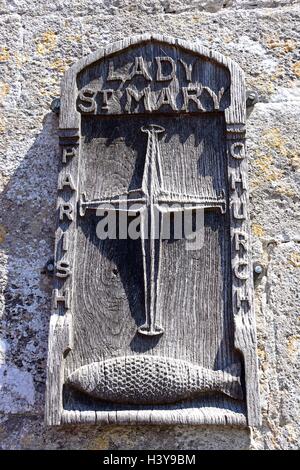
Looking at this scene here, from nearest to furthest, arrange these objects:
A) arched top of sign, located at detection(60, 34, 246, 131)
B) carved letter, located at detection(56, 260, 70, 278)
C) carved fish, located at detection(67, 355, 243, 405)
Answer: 1. carved fish, located at detection(67, 355, 243, 405)
2. carved letter, located at detection(56, 260, 70, 278)
3. arched top of sign, located at detection(60, 34, 246, 131)

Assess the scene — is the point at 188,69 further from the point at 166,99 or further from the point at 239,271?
the point at 239,271

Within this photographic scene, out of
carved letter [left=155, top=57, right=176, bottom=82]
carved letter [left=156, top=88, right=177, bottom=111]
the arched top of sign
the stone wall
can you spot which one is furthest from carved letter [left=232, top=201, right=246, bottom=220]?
carved letter [left=155, top=57, right=176, bottom=82]

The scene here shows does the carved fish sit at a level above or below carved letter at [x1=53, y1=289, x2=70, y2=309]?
below

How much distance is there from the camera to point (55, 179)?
6.56 ft

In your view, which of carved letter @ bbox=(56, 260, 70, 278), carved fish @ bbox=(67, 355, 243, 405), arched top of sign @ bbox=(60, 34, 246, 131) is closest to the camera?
carved fish @ bbox=(67, 355, 243, 405)

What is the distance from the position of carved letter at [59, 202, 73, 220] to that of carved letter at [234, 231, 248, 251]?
0.54m

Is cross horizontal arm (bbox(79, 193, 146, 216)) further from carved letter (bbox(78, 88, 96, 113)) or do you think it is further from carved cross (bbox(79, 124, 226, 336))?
carved letter (bbox(78, 88, 96, 113))

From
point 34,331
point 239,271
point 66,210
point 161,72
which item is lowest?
point 34,331

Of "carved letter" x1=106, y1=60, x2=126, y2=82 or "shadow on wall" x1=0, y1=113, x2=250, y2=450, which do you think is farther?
"carved letter" x1=106, y1=60, x2=126, y2=82

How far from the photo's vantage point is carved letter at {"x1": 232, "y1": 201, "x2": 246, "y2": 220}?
180cm

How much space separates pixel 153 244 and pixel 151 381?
429 mm

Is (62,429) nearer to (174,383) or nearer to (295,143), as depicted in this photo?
(174,383)

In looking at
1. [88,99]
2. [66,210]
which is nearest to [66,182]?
[66,210]
